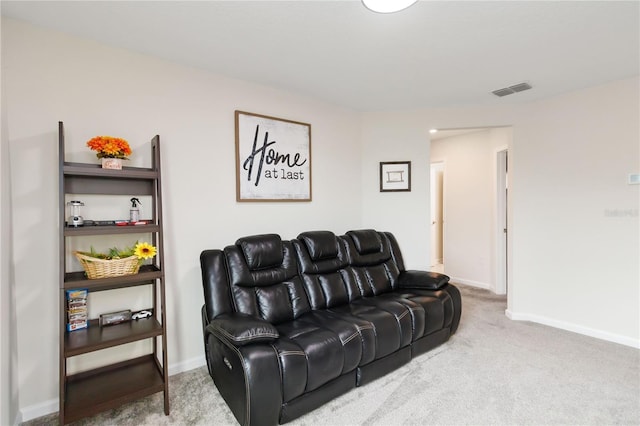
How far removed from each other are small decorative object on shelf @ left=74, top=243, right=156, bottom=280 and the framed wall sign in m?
1.02

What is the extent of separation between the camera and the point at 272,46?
227 centimetres

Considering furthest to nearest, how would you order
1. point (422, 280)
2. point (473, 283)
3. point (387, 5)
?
point (473, 283) < point (422, 280) < point (387, 5)

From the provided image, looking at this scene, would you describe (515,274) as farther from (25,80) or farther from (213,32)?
(25,80)

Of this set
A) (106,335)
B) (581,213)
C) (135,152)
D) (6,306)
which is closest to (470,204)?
(581,213)

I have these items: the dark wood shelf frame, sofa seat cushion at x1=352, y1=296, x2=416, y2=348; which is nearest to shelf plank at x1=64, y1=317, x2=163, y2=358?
the dark wood shelf frame

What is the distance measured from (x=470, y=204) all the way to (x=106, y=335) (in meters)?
5.00

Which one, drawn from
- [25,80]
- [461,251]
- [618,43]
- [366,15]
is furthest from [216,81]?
[461,251]

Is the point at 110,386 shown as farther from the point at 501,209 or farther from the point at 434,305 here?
the point at 501,209

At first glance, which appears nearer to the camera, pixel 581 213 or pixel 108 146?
pixel 108 146

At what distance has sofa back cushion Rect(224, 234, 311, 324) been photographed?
7.67 ft

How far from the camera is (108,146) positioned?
1925mm

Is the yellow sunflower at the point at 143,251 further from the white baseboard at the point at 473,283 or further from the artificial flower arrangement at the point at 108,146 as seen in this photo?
the white baseboard at the point at 473,283

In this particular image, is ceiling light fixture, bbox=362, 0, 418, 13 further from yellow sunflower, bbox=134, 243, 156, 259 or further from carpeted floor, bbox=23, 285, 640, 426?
carpeted floor, bbox=23, 285, 640, 426

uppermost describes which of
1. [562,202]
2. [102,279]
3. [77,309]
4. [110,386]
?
[562,202]
